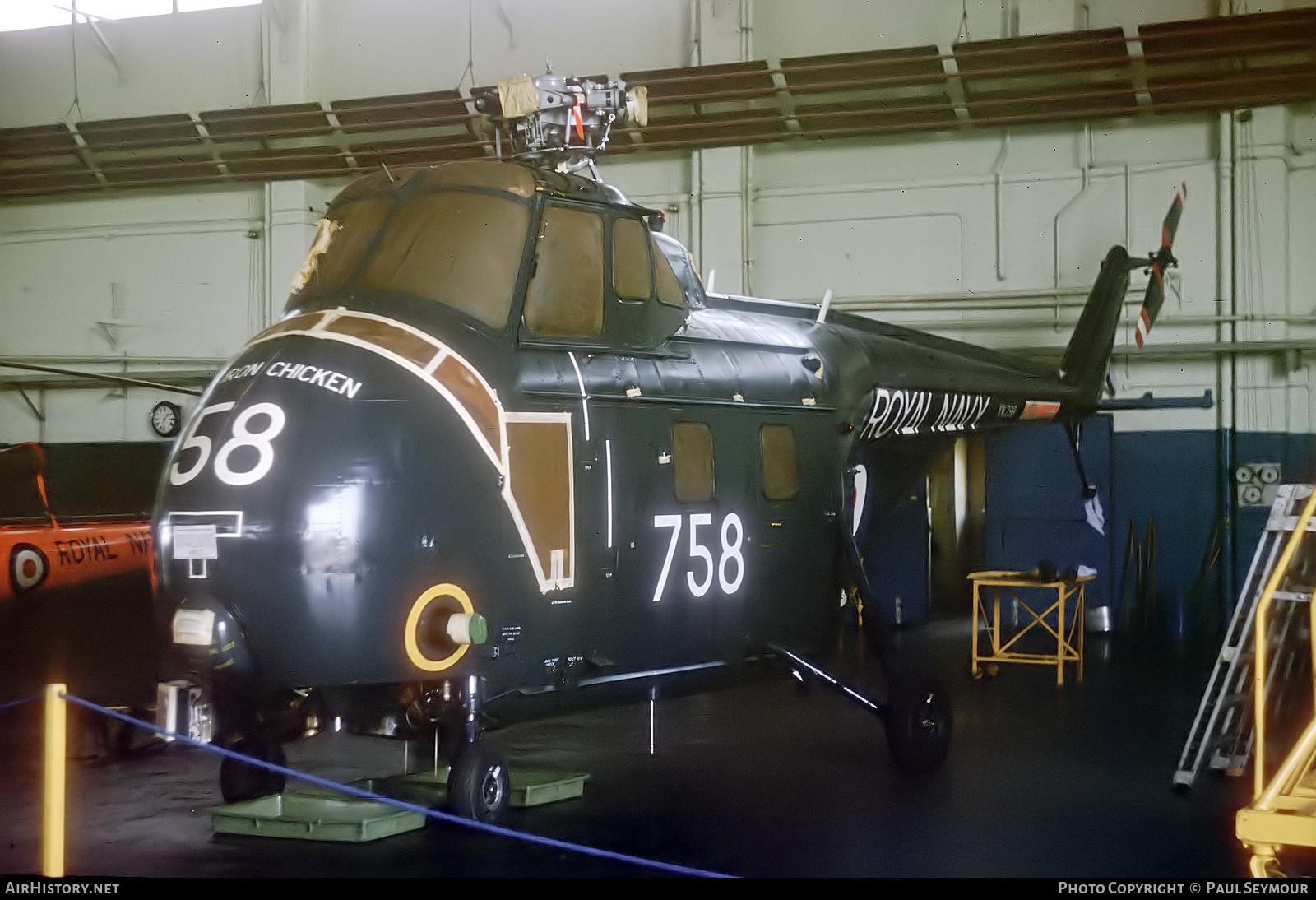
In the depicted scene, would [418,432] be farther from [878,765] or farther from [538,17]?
[538,17]

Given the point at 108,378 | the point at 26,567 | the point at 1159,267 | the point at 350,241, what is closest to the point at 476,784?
the point at 350,241

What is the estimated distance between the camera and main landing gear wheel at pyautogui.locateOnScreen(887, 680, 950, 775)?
7035mm

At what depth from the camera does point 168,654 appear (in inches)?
198

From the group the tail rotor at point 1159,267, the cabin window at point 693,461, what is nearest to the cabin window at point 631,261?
the cabin window at point 693,461

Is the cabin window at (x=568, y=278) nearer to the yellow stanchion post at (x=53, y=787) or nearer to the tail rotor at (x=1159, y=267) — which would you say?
the yellow stanchion post at (x=53, y=787)

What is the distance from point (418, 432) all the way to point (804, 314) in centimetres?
357

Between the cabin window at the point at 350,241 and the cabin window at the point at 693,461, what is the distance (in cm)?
167

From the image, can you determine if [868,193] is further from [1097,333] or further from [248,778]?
[248,778]

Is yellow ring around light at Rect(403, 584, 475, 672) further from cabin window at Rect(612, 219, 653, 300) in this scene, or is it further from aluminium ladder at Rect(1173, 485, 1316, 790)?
aluminium ladder at Rect(1173, 485, 1316, 790)

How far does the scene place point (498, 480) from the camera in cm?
544

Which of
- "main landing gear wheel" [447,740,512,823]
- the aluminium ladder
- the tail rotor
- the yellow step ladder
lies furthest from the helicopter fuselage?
the tail rotor

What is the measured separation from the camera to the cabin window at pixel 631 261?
6.20 m

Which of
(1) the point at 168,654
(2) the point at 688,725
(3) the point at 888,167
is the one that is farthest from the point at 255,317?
(1) the point at 168,654

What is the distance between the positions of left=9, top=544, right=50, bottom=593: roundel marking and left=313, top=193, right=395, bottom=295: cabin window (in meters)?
4.34
